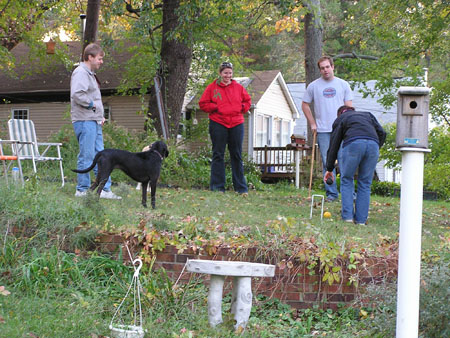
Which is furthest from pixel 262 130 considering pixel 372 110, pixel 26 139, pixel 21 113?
pixel 26 139

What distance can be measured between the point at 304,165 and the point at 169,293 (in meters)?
16.8

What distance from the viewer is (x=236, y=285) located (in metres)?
4.03

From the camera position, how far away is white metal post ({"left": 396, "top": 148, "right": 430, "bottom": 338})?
327 cm

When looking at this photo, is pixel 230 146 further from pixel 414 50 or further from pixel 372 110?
pixel 372 110

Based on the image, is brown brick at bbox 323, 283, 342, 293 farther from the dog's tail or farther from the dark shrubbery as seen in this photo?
the dark shrubbery

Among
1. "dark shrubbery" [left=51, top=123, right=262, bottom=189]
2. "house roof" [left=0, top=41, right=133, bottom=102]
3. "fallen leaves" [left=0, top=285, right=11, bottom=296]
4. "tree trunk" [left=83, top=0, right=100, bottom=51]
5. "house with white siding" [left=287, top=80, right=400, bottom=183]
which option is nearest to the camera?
"fallen leaves" [left=0, top=285, right=11, bottom=296]

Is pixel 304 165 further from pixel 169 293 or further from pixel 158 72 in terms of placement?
pixel 169 293

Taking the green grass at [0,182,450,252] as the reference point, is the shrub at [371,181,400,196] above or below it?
below

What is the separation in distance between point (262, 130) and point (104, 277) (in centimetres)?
2349

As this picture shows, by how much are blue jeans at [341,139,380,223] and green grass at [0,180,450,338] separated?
89cm

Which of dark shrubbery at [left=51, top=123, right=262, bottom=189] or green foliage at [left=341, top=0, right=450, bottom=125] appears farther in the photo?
dark shrubbery at [left=51, top=123, right=262, bottom=189]

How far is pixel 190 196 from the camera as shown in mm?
9508

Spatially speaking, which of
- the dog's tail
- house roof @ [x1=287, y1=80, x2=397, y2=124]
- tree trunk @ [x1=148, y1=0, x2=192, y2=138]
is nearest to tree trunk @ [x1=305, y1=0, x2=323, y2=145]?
tree trunk @ [x1=148, y1=0, x2=192, y2=138]

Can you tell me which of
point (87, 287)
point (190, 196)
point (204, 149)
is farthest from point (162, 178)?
point (87, 287)
